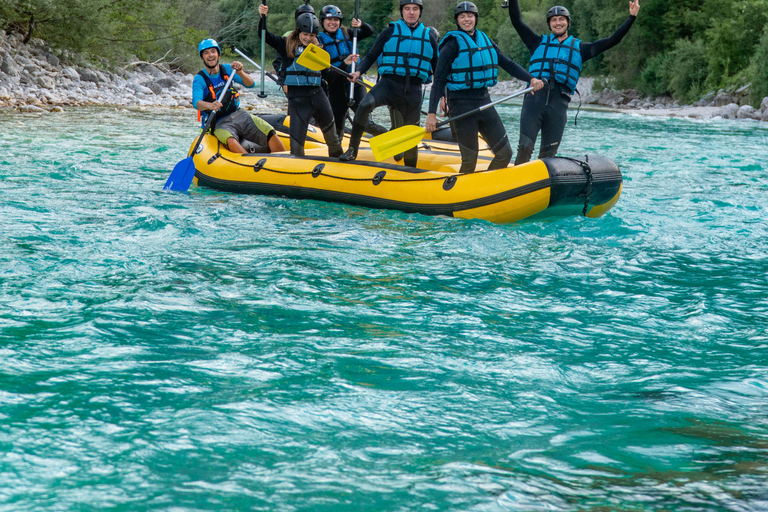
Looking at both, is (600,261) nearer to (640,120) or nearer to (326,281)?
(326,281)

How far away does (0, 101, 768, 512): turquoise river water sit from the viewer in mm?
2305

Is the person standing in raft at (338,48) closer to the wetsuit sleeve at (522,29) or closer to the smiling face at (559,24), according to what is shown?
the wetsuit sleeve at (522,29)

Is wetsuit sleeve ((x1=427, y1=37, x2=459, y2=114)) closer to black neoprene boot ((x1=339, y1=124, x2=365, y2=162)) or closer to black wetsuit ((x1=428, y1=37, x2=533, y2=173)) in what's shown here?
black wetsuit ((x1=428, y1=37, x2=533, y2=173))

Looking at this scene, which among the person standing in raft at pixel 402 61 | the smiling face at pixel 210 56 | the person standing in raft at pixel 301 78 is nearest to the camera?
the person standing in raft at pixel 402 61

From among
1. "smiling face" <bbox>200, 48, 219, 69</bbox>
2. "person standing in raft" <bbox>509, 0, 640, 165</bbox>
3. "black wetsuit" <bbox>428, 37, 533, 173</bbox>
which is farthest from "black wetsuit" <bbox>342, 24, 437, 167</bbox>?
"smiling face" <bbox>200, 48, 219, 69</bbox>

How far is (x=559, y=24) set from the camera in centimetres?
593

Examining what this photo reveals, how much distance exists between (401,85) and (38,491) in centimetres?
471

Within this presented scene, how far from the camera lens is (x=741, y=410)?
2830 mm

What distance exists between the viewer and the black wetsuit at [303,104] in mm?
6609

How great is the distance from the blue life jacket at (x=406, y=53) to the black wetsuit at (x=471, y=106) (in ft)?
1.01

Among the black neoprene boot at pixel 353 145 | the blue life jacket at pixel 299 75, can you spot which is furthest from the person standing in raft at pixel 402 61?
the blue life jacket at pixel 299 75

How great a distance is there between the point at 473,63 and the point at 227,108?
297 cm

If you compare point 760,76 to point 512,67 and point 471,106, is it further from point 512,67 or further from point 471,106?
point 471,106

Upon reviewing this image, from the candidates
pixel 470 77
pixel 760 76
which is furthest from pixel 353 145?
pixel 760 76
